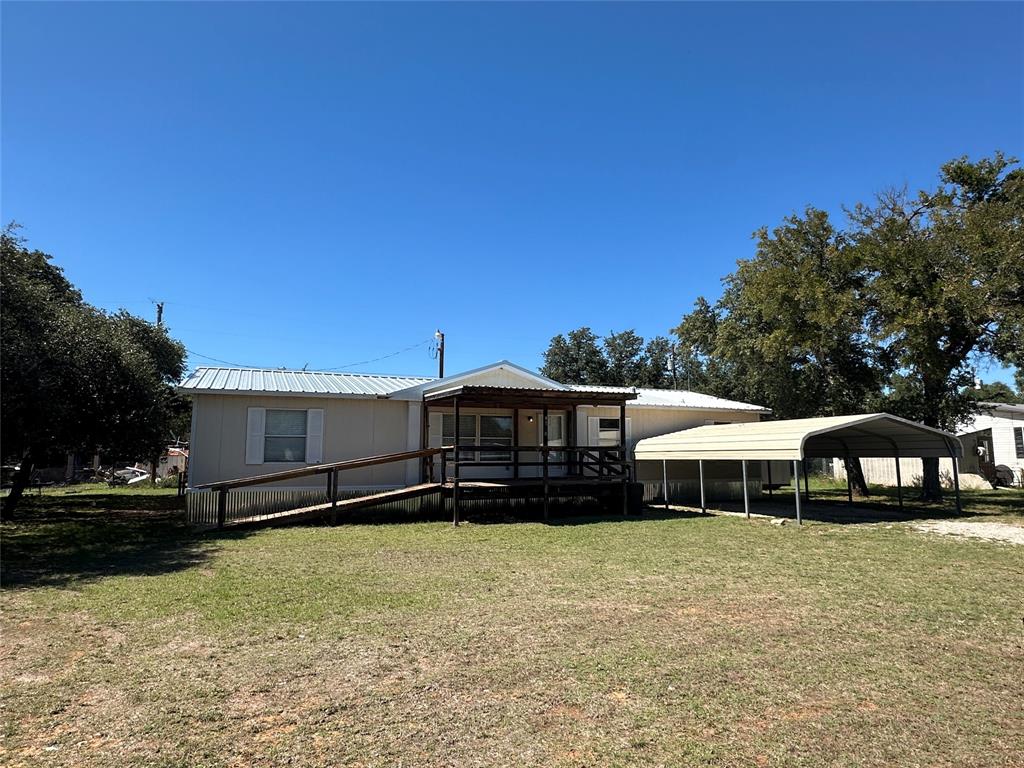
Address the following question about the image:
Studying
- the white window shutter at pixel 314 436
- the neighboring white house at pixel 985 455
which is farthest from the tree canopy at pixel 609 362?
the white window shutter at pixel 314 436

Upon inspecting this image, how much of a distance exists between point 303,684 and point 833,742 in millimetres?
3185

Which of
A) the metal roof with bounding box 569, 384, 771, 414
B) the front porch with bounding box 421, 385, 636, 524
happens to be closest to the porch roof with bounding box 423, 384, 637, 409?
the front porch with bounding box 421, 385, 636, 524

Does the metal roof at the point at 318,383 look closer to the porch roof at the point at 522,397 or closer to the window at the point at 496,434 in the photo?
the porch roof at the point at 522,397

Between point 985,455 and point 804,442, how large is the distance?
2123 cm

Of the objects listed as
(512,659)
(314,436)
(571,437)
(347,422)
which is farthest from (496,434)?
(512,659)

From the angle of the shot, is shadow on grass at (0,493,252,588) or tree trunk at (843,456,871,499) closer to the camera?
shadow on grass at (0,493,252,588)

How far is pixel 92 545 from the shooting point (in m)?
10.3

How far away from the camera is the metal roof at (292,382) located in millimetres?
14039

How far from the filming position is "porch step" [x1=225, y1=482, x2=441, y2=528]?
12289 millimetres

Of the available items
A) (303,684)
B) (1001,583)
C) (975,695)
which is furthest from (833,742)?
(1001,583)

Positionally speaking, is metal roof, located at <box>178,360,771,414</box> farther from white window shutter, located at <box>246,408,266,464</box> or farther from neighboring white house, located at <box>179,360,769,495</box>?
white window shutter, located at <box>246,408,266,464</box>

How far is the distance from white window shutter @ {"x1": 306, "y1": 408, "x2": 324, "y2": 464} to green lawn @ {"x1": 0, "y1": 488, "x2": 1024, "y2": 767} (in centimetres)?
541

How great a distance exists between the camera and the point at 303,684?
14.0 ft

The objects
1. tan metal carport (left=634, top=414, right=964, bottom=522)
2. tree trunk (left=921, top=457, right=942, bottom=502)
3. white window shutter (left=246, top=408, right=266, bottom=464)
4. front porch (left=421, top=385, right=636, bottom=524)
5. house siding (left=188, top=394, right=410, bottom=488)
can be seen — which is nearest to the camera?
tan metal carport (left=634, top=414, right=964, bottom=522)
